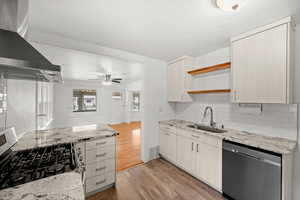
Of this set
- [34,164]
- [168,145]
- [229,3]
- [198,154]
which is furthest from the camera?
[168,145]

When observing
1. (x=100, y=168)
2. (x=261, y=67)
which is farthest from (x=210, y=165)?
(x=100, y=168)

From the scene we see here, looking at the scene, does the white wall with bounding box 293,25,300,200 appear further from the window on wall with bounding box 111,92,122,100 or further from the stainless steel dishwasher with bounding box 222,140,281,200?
the window on wall with bounding box 111,92,122,100

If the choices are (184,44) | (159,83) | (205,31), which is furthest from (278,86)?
(159,83)

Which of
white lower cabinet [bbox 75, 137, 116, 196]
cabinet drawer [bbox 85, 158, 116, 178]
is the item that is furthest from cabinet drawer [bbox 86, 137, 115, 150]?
cabinet drawer [bbox 85, 158, 116, 178]

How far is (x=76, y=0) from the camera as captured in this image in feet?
4.02

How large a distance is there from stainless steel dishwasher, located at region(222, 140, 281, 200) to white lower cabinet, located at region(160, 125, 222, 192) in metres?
0.11

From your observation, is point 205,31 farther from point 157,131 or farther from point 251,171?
point 157,131

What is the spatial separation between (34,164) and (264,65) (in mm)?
2785

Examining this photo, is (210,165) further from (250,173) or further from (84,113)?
(84,113)

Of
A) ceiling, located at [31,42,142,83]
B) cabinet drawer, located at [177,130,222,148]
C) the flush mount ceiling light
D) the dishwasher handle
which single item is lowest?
the dishwasher handle

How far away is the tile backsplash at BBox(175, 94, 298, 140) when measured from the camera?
5.28 ft

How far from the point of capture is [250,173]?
1469 mm

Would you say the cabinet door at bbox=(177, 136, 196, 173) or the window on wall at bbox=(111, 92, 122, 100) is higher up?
the window on wall at bbox=(111, 92, 122, 100)

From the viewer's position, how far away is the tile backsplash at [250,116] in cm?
161
